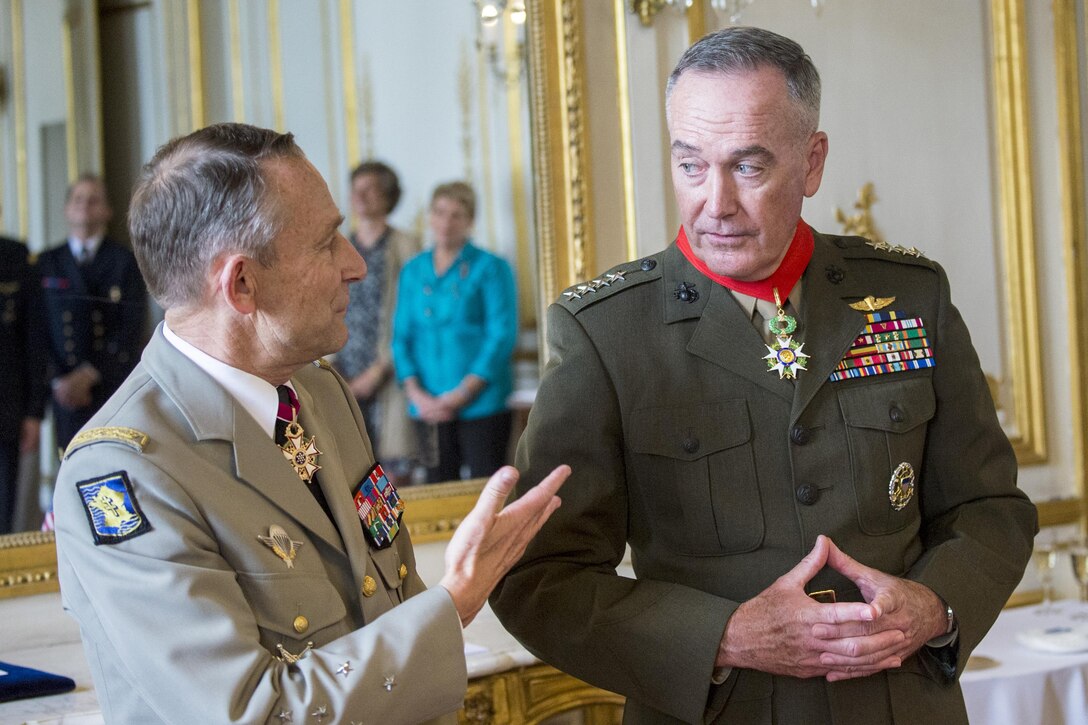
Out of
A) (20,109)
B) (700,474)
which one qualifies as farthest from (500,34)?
(700,474)

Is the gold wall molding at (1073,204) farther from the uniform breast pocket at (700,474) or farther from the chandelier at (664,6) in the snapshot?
the uniform breast pocket at (700,474)

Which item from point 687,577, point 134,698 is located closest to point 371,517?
point 134,698

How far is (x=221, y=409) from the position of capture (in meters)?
1.34

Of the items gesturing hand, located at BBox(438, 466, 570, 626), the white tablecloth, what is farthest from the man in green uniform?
the white tablecloth

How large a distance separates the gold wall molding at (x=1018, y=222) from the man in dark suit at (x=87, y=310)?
2472mm

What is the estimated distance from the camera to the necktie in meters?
1.42

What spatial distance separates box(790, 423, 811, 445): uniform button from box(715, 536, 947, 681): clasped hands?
0.14 metres

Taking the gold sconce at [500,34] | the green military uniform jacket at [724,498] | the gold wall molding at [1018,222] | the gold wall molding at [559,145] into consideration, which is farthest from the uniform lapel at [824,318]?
the gold wall molding at [1018,222]

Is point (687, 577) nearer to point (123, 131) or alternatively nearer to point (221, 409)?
point (221, 409)

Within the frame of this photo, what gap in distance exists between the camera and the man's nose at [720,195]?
1617mm

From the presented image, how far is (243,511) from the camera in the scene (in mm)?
1300

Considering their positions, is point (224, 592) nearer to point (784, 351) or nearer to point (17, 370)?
point (784, 351)

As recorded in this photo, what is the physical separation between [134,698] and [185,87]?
68.7 inches

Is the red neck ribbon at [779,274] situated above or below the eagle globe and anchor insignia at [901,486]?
above
